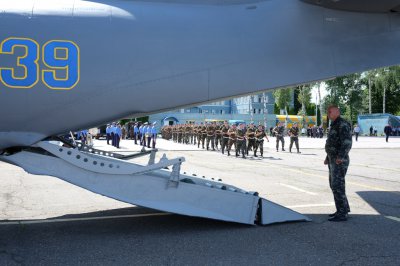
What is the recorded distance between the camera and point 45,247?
4.19 meters

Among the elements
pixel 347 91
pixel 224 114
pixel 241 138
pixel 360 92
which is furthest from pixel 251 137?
pixel 360 92

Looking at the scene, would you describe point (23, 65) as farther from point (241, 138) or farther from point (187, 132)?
Result: point (187, 132)

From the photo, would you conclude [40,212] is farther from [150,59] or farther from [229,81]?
[229,81]

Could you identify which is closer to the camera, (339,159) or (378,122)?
(339,159)

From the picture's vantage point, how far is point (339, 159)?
5.35 m

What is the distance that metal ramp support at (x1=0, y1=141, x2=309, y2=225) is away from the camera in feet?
14.1

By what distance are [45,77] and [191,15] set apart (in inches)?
75.7

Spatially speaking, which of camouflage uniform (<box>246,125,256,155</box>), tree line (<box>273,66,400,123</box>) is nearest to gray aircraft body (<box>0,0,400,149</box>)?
camouflage uniform (<box>246,125,256,155</box>)

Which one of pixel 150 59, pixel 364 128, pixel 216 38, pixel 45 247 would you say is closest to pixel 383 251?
pixel 216 38

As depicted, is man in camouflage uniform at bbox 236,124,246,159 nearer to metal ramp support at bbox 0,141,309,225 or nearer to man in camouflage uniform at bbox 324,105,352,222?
man in camouflage uniform at bbox 324,105,352,222

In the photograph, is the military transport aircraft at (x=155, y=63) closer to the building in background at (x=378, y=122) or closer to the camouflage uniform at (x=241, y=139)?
the camouflage uniform at (x=241, y=139)

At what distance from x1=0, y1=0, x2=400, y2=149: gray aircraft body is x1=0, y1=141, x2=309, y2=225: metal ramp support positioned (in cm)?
35

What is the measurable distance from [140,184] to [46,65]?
1714 mm

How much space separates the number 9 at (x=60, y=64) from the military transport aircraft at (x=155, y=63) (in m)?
0.01
